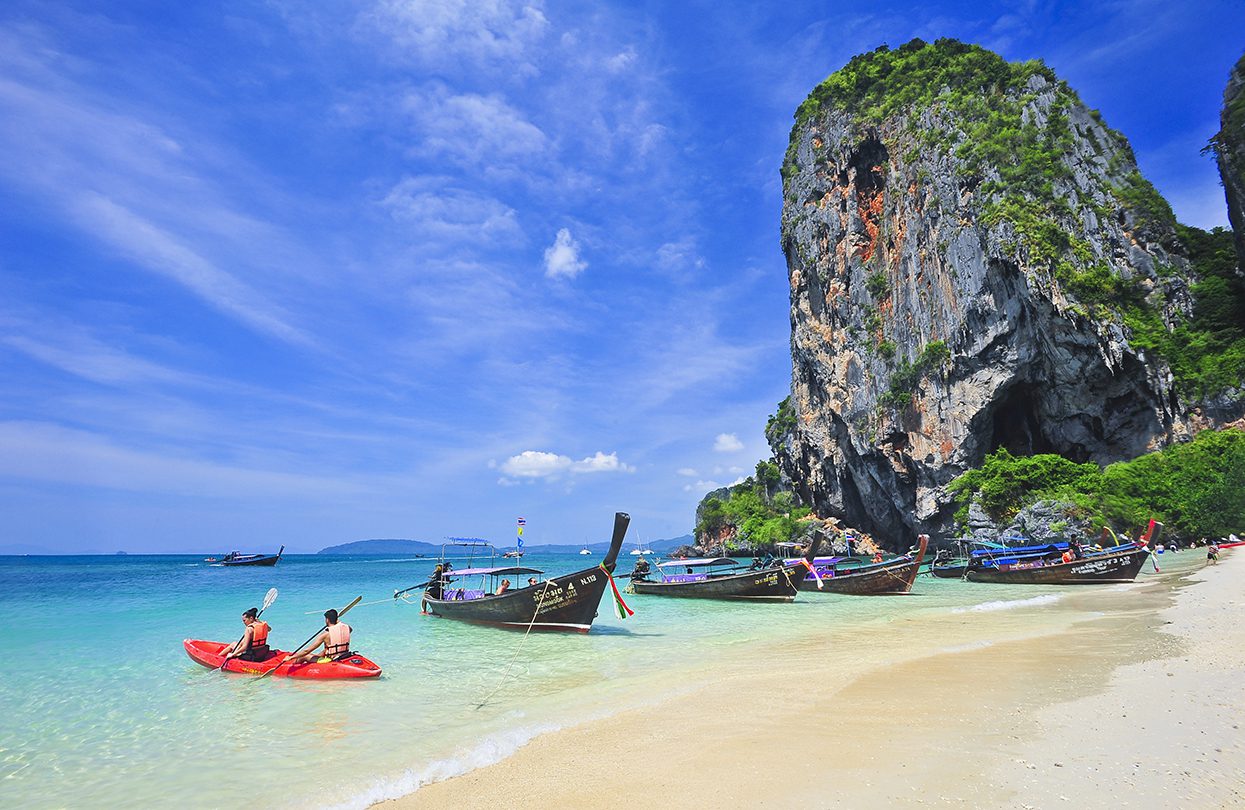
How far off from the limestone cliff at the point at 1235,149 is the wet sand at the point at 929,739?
38470 millimetres

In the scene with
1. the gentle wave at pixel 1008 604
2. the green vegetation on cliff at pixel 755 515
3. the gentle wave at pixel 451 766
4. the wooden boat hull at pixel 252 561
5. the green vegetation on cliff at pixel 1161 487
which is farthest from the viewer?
the wooden boat hull at pixel 252 561

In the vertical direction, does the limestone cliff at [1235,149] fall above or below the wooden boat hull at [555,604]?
above

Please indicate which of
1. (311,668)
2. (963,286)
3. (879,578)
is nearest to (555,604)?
(311,668)

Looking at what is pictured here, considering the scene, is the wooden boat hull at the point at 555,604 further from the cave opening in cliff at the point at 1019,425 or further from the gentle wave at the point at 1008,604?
the cave opening in cliff at the point at 1019,425

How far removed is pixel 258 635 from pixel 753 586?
17.0m

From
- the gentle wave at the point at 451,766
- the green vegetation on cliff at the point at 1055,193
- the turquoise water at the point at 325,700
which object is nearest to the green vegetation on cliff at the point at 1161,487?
the green vegetation on cliff at the point at 1055,193

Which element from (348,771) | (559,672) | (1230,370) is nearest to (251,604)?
(559,672)

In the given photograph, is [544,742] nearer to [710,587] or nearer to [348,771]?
[348,771]

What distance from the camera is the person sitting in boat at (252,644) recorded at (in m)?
11.4

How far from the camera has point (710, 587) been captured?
24.5 metres

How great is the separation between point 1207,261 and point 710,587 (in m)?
38.8

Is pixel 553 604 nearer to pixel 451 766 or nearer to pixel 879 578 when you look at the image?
pixel 451 766

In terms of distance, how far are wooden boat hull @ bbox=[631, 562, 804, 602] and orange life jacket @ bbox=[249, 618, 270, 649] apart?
16682 mm

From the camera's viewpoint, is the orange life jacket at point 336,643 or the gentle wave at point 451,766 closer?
the gentle wave at point 451,766
